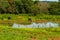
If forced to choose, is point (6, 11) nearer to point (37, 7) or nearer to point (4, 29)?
point (37, 7)

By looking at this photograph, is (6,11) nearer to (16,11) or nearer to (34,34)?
(16,11)

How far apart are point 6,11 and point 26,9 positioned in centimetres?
271

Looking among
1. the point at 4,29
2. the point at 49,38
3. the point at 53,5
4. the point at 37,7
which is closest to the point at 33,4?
the point at 37,7

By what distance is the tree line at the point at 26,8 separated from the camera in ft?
90.2

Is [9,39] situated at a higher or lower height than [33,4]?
higher

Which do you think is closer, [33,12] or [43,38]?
[43,38]

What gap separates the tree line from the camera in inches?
1083

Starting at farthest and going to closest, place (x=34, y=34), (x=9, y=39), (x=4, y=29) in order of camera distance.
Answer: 1. (x=4, y=29)
2. (x=34, y=34)
3. (x=9, y=39)

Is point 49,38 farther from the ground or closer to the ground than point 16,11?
farther from the ground

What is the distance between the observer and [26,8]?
2859 centimetres

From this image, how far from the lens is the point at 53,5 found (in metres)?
30.5

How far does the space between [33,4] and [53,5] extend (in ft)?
10.4

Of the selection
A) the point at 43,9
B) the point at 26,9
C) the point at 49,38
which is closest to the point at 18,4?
the point at 26,9

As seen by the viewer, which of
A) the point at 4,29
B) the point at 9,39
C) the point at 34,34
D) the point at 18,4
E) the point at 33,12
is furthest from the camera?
the point at 18,4
